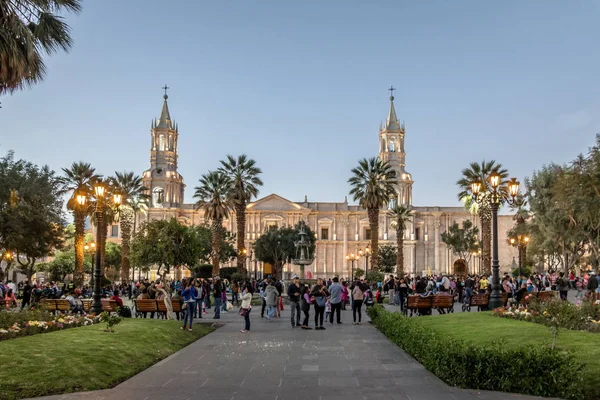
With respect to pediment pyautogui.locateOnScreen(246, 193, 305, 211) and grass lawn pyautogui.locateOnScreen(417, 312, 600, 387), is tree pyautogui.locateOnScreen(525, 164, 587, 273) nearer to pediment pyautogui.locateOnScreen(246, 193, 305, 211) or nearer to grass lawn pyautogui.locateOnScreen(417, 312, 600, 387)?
grass lawn pyautogui.locateOnScreen(417, 312, 600, 387)

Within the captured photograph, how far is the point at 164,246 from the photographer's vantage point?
4419cm

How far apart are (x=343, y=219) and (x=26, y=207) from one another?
56.3 meters

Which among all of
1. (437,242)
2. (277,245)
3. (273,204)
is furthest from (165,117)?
(437,242)

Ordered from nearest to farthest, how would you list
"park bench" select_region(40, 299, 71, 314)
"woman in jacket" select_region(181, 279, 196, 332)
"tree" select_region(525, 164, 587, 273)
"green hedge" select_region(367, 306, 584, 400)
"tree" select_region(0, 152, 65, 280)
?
"green hedge" select_region(367, 306, 584, 400)
"woman in jacket" select_region(181, 279, 196, 332)
"park bench" select_region(40, 299, 71, 314)
"tree" select_region(0, 152, 65, 280)
"tree" select_region(525, 164, 587, 273)

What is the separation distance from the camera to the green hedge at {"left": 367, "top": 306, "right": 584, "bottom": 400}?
9.11 meters

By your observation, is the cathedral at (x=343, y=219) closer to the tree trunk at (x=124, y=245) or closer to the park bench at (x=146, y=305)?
the tree trunk at (x=124, y=245)

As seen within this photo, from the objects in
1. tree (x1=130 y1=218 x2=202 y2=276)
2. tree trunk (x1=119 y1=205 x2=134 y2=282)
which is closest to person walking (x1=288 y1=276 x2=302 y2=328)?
tree (x1=130 y1=218 x2=202 y2=276)

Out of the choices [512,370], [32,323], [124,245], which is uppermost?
[124,245]

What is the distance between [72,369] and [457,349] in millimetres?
5998

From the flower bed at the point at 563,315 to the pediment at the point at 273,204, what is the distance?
69.8 m

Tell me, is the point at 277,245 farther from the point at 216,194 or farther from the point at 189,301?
the point at 189,301

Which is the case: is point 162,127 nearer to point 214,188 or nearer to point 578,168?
point 214,188

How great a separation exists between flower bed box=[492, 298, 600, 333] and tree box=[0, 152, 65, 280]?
2586cm

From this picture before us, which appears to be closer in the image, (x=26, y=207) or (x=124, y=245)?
(x=26, y=207)
